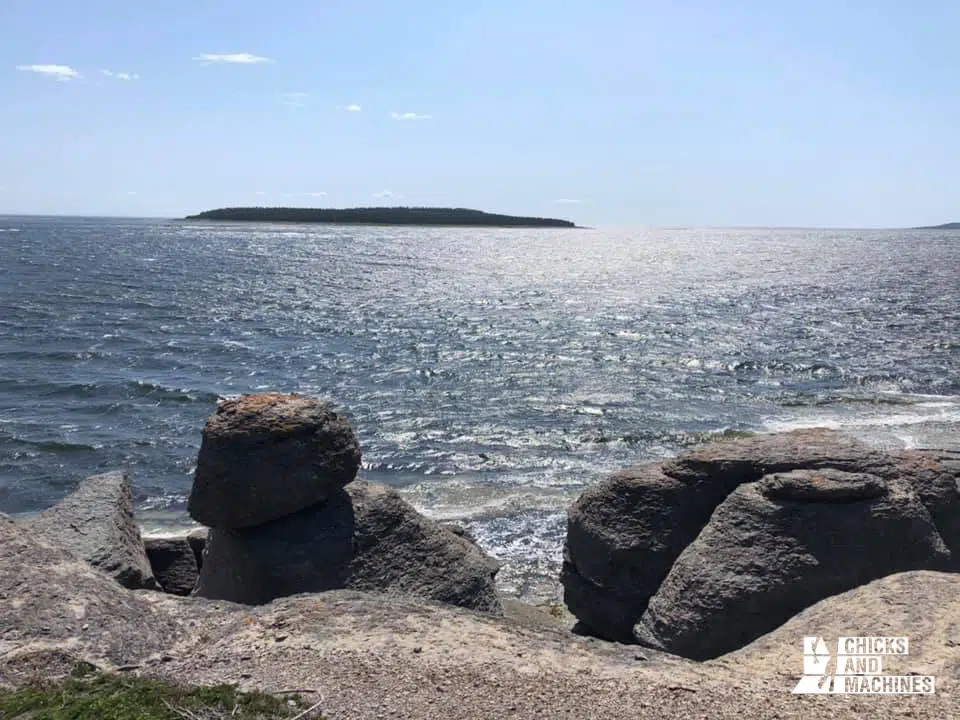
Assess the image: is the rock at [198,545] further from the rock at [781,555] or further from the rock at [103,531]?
the rock at [781,555]

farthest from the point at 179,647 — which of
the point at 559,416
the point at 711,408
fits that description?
the point at 711,408

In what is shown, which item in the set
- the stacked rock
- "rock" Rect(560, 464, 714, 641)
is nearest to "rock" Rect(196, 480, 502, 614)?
the stacked rock

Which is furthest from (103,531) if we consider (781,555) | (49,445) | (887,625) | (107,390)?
(107,390)

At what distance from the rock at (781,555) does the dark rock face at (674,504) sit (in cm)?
44

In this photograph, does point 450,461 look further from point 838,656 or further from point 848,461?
point 838,656

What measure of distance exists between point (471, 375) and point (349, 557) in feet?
67.0

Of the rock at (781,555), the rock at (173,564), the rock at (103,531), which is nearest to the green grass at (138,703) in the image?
the rock at (103,531)

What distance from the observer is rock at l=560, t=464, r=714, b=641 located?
33.7ft

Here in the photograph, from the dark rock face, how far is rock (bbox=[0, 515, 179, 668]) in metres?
4.87

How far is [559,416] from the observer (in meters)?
24.7

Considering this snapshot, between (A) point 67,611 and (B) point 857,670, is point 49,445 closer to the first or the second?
(A) point 67,611

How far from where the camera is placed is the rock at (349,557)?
32.6ft

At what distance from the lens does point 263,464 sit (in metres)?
10.1

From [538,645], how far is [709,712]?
156 centimetres
